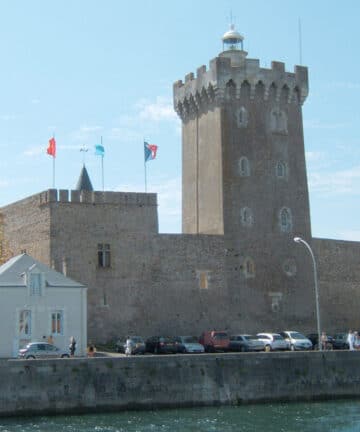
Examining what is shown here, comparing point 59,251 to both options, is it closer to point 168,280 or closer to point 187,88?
point 168,280

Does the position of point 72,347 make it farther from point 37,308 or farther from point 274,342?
point 274,342

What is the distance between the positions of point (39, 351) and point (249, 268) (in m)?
17.8

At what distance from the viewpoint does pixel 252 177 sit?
55.2 meters

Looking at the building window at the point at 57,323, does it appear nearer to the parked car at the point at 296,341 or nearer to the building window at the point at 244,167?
the parked car at the point at 296,341

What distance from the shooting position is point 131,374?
36.8 metres

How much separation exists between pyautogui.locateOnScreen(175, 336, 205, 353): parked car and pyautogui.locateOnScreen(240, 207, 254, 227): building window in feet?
29.4

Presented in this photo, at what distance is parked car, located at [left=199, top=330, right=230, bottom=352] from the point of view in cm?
4838

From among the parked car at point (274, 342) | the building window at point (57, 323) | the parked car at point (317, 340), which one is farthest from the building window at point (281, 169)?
the building window at point (57, 323)

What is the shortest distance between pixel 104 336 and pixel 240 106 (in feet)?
52.7

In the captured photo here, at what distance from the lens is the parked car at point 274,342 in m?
47.6

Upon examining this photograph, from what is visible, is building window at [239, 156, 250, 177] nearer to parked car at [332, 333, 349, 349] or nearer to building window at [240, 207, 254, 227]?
building window at [240, 207, 254, 227]

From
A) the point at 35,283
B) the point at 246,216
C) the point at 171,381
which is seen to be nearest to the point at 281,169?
the point at 246,216

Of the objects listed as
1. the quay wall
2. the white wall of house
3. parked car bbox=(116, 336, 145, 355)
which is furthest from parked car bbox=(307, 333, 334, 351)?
the white wall of house

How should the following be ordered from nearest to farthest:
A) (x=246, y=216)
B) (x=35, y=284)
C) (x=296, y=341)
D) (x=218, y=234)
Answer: (x=35, y=284), (x=296, y=341), (x=218, y=234), (x=246, y=216)
